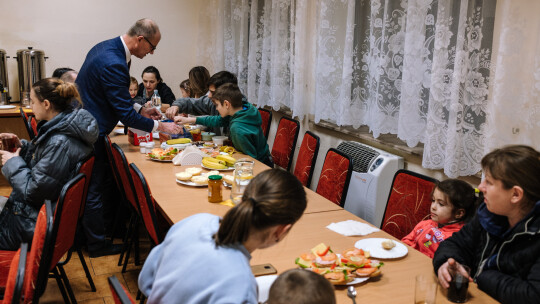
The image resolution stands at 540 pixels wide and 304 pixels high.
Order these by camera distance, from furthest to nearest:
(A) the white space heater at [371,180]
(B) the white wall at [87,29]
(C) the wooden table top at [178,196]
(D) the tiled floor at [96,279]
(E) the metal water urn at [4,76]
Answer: (B) the white wall at [87,29] → (E) the metal water urn at [4,76] → (A) the white space heater at [371,180] → (D) the tiled floor at [96,279] → (C) the wooden table top at [178,196]

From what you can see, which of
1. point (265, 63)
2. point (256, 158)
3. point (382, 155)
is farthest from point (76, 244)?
point (265, 63)

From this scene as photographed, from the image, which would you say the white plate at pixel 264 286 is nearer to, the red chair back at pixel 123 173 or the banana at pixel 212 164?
the red chair back at pixel 123 173

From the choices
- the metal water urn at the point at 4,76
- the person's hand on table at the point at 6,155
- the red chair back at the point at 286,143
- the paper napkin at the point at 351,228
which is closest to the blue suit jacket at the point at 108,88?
the person's hand on table at the point at 6,155

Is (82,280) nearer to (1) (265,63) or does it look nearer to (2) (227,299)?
(2) (227,299)

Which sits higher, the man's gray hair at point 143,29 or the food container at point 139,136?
the man's gray hair at point 143,29

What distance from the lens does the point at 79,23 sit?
6113mm

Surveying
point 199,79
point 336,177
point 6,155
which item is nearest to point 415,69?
point 336,177

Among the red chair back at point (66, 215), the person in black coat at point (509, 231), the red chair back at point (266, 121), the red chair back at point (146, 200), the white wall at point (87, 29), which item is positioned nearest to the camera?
the person in black coat at point (509, 231)

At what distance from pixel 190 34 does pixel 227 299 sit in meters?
5.92

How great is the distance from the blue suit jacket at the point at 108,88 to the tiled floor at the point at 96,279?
Result: 3.00ft

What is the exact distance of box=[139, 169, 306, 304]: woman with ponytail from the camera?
1188mm

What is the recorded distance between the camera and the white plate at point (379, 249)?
190 centimetres

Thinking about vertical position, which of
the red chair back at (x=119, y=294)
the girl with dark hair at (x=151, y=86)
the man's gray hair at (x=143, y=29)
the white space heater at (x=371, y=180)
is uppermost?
the man's gray hair at (x=143, y=29)

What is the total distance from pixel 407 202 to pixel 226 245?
4.67 ft
